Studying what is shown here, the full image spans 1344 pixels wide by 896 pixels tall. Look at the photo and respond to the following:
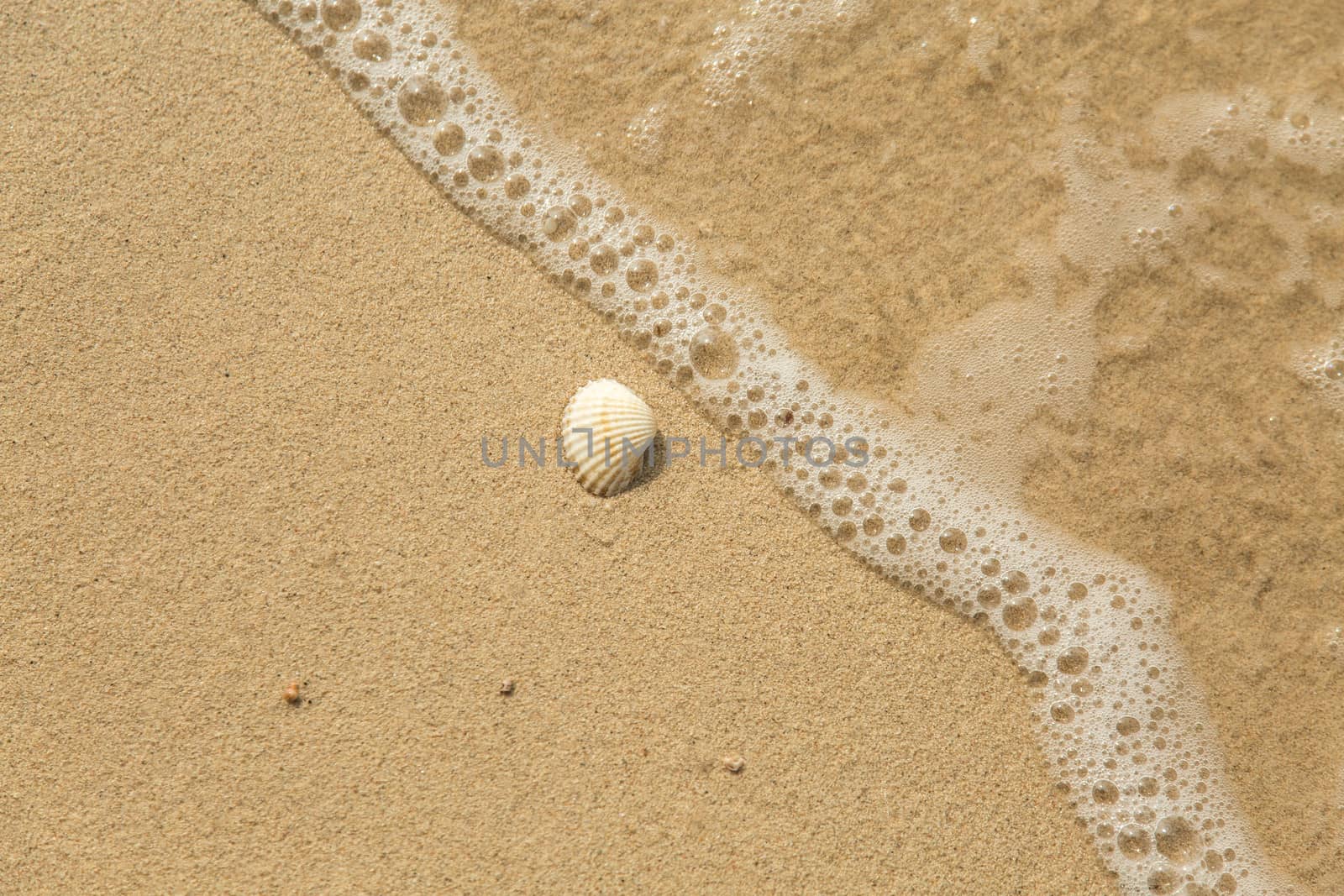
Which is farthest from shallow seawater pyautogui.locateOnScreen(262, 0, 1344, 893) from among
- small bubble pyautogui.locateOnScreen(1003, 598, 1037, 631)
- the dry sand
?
the dry sand

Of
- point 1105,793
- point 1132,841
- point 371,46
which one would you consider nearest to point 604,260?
point 371,46

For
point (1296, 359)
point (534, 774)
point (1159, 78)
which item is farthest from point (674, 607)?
point (1159, 78)

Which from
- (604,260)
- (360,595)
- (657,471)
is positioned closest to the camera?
(360,595)

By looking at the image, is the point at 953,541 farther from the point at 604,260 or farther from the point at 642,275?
the point at 604,260

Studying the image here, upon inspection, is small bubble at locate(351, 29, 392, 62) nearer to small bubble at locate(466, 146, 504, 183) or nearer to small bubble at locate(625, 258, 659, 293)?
small bubble at locate(466, 146, 504, 183)

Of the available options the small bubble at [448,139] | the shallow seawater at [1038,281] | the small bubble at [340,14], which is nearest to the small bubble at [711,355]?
the shallow seawater at [1038,281]

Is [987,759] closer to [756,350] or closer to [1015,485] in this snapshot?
[1015,485]

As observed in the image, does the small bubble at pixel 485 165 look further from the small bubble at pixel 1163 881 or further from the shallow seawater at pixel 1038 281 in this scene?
the small bubble at pixel 1163 881
